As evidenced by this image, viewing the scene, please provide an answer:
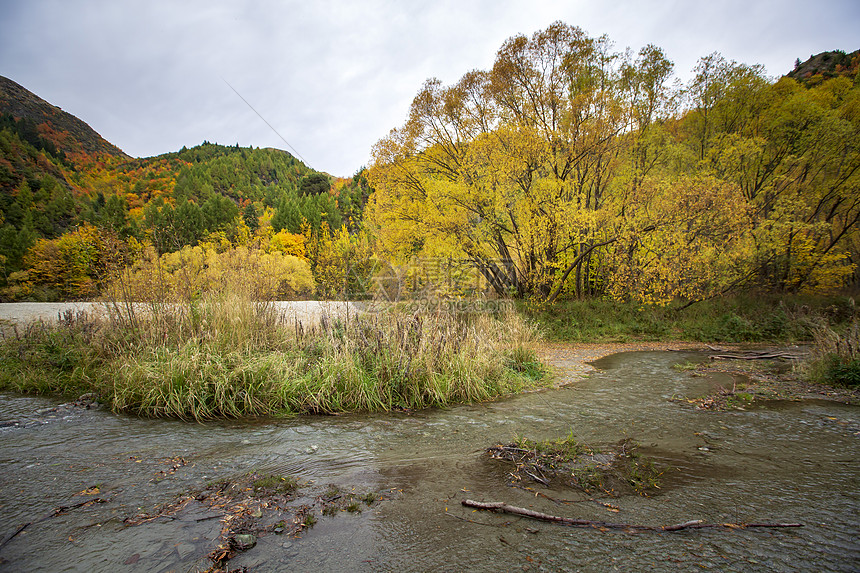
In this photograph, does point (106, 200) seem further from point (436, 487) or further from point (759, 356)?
point (759, 356)

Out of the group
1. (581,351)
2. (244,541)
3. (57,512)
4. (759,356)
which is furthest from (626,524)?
(759,356)

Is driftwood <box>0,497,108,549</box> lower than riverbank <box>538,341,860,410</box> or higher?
higher

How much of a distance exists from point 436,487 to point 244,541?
164cm

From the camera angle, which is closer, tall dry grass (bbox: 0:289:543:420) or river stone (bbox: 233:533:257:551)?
river stone (bbox: 233:533:257:551)

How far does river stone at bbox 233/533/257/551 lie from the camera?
8.09 feet

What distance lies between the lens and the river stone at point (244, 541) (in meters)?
2.47

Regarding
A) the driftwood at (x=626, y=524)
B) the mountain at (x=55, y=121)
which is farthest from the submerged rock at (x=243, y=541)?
the mountain at (x=55, y=121)

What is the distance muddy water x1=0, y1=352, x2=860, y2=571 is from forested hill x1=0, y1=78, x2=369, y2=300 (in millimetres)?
3574

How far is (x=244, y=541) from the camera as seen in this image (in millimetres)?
2514

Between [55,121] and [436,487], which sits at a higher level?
[55,121]

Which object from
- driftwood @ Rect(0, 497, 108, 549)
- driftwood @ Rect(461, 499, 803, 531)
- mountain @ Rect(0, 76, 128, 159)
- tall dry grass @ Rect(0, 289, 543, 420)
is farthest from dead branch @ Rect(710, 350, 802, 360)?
mountain @ Rect(0, 76, 128, 159)

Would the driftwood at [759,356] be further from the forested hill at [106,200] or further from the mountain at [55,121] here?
the mountain at [55,121]

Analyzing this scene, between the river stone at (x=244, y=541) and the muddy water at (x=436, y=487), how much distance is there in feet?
0.36

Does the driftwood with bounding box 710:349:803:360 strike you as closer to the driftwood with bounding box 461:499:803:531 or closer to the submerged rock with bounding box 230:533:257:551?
the driftwood with bounding box 461:499:803:531
